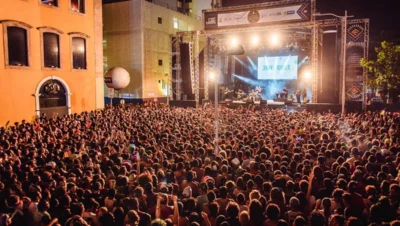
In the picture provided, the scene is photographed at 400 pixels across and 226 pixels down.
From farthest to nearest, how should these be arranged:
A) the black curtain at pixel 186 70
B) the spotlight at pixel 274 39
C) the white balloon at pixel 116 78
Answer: the white balloon at pixel 116 78 < the black curtain at pixel 186 70 < the spotlight at pixel 274 39

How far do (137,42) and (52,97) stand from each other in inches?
593

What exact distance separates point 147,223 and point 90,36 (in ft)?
81.3

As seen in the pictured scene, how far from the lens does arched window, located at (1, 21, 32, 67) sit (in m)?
21.1

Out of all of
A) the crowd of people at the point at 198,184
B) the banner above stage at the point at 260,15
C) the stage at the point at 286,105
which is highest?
the banner above stage at the point at 260,15

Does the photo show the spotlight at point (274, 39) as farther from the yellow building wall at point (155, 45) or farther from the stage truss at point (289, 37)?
the yellow building wall at point (155, 45)

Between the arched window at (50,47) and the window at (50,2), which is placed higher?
the window at (50,2)

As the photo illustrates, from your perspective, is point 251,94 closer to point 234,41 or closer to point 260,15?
point 234,41

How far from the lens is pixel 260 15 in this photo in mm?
25938

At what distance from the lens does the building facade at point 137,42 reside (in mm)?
37500

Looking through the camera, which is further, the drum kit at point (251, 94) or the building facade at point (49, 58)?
the drum kit at point (251, 94)

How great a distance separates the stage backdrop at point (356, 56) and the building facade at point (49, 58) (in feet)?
65.3

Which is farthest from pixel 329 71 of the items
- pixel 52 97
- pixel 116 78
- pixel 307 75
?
pixel 52 97

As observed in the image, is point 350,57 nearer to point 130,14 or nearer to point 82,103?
point 82,103

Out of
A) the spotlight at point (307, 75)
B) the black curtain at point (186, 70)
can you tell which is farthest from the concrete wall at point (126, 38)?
the spotlight at point (307, 75)
